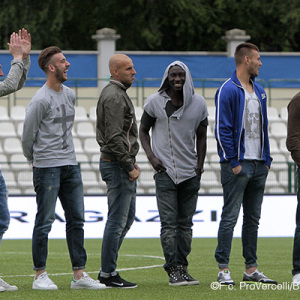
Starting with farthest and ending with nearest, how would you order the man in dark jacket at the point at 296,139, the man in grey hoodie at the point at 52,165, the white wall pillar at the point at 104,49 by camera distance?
the white wall pillar at the point at 104,49 → the man in dark jacket at the point at 296,139 → the man in grey hoodie at the point at 52,165

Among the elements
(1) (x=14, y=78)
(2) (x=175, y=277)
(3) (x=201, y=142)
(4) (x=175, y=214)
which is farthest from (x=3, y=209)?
(3) (x=201, y=142)

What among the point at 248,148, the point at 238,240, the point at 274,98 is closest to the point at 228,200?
the point at 248,148

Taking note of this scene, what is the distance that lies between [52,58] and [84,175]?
30.4 ft

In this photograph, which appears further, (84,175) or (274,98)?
(274,98)

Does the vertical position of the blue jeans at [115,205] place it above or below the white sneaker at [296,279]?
above

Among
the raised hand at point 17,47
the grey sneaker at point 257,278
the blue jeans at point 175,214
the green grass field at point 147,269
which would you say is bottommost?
the green grass field at point 147,269

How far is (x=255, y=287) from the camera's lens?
7.59 meters

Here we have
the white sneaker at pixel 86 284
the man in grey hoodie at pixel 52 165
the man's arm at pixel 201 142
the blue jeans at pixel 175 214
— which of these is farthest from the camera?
the man's arm at pixel 201 142

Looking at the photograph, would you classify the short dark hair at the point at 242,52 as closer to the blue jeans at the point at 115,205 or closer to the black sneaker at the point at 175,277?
the blue jeans at the point at 115,205

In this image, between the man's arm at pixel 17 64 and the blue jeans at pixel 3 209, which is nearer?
the man's arm at pixel 17 64

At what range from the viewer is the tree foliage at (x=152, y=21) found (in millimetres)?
29906

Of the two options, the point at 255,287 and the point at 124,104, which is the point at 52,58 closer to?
the point at 124,104

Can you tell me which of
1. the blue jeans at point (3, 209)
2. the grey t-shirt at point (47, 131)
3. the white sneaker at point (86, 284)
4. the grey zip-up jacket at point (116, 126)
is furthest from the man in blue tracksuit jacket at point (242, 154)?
the blue jeans at point (3, 209)

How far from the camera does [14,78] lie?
7.32 metres
